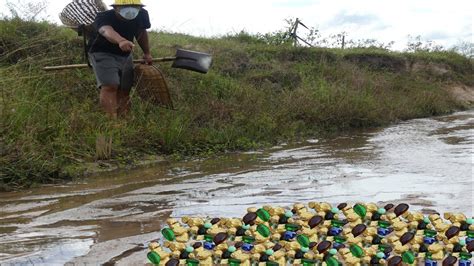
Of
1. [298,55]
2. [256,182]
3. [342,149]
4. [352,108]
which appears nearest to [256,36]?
[298,55]

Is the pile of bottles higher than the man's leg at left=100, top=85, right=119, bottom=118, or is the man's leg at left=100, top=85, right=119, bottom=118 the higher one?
the man's leg at left=100, top=85, right=119, bottom=118

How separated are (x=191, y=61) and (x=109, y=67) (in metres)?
1.19

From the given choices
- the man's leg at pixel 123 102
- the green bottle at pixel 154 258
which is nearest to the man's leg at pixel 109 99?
the man's leg at pixel 123 102

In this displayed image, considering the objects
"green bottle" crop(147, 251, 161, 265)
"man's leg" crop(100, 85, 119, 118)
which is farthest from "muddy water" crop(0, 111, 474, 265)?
"man's leg" crop(100, 85, 119, 118)

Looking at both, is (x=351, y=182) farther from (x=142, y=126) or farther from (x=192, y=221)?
(x=142, y=126)

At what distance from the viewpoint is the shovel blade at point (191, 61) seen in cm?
698

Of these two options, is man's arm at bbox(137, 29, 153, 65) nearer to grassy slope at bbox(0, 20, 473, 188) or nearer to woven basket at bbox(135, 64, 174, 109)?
woven basket at bbox(135, 64, 174, 109)

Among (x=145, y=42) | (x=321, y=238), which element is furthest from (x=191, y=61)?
(x=321, y=238)

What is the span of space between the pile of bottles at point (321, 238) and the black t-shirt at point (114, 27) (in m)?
3.41

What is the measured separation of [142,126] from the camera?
6.12 m

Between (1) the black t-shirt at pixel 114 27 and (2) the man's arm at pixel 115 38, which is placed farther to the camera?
(1) the black t-shirt at pixel 114 27

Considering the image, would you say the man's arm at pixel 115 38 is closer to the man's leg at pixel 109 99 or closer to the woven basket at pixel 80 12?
the man's leg at pixel 109 99

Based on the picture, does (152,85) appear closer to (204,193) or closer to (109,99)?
(109,99)

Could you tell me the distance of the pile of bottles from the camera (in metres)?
2.47
